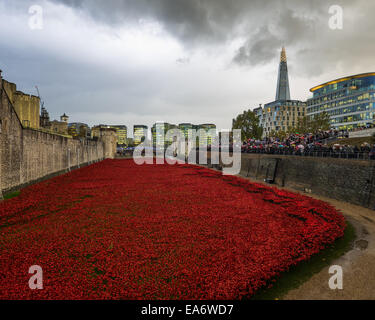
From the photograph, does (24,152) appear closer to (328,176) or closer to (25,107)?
(25,107)

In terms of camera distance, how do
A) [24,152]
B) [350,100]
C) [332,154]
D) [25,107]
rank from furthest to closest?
A: [350,100], [25,107], [332,154], [24,152]

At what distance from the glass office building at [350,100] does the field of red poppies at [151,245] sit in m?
88.5

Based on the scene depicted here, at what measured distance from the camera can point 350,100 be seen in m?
80.8

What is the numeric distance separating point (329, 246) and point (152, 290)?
7006mm

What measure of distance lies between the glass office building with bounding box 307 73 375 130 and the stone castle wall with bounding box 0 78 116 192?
305 ft

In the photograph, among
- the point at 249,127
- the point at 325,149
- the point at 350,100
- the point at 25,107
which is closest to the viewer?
the point at 325,149

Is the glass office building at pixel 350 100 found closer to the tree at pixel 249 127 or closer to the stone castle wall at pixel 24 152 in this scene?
the tree at pixel 249 127

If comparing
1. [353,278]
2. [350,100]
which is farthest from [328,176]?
[350,100]

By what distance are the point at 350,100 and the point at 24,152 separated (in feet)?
345

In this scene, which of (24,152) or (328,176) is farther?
(328,176)

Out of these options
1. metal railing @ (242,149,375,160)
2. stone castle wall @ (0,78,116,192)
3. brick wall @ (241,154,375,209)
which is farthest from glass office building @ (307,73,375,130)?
stone castle wall @ (0,78,116,192)

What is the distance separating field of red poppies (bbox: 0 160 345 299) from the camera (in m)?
4.20

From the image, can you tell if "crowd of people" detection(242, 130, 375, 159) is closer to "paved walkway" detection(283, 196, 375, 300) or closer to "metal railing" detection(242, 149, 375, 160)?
"metal railing" detection(242, 149, 375, 160)

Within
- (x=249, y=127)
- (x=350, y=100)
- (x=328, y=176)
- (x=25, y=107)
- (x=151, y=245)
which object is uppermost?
(x=350, y=100)
